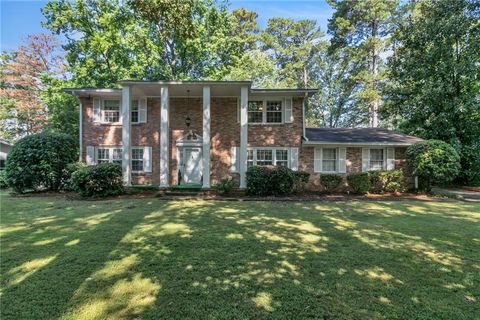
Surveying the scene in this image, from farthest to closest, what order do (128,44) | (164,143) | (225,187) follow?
(128,44), (164,143), (225,187)

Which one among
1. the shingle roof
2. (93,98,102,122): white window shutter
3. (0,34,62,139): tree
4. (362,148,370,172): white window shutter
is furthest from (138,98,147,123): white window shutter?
(0,34,62,139): tree

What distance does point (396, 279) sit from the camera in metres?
3.58

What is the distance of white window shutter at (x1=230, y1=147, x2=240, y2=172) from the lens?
48.2ft

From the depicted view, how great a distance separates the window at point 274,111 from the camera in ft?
48.4

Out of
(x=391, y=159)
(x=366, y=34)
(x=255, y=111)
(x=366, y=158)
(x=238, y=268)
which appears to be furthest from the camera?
(x=366, y=34)

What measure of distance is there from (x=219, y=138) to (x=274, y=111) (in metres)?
3.35

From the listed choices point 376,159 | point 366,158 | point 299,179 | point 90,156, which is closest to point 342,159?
point 366,158

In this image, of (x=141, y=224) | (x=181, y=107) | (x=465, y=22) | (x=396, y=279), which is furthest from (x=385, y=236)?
(x=465, y=22)

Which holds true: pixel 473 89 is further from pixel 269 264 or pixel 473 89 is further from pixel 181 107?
pixel 269 264

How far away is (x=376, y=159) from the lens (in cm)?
1452

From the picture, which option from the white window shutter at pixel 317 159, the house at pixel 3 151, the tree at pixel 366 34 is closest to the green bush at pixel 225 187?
the white window shutter at pixel 317 159

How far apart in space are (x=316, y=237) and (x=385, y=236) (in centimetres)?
146

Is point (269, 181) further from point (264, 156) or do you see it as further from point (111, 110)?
point (111, 110)

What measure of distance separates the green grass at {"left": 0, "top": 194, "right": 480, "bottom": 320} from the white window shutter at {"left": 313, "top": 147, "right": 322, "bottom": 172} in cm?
714
